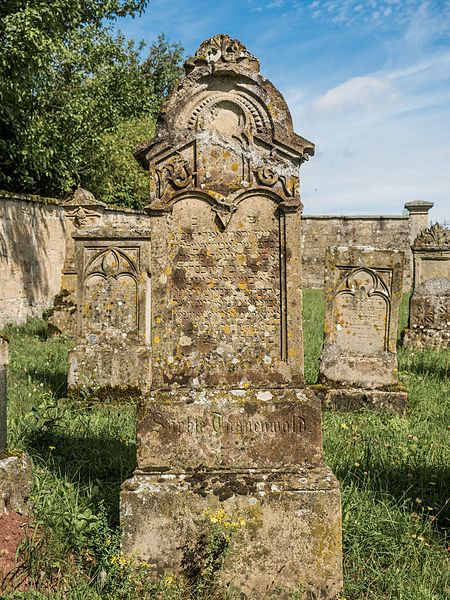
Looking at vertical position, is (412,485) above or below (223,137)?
below

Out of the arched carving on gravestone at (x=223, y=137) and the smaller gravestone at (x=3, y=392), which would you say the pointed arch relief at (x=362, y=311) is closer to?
the arched carving on gravestone at (x=223, y=137)

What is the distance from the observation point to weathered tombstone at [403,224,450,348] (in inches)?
432

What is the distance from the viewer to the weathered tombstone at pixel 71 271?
1086 centimetres

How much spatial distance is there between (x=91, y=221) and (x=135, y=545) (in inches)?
331

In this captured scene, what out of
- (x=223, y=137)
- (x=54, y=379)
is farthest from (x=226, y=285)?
(x=54, y=379)

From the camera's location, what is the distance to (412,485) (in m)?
4.00

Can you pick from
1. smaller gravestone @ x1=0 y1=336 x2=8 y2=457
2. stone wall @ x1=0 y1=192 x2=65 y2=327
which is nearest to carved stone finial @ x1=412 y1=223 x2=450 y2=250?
stone wall @ x1=0 y1=192 x2=65 y2=327

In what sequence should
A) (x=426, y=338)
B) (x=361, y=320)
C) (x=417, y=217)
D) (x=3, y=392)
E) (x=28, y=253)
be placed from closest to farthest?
1. (x=3, y=392)
2. (x=361, y=320)
3. (x=426, y=338)
4. (x=28, y=253)
5. (x=417, y=217)

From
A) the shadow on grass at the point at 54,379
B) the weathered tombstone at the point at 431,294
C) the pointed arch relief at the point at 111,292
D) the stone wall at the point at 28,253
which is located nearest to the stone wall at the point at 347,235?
the stone wall at the point at 28,253

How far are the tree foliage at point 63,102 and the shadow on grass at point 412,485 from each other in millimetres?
8778

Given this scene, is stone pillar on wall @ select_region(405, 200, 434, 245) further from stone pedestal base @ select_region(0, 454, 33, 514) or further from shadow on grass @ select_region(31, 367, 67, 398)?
stone pedestal base @ select_region(0, 454, 33, 514)

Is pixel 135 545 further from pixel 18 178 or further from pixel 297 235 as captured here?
pixel 18 178

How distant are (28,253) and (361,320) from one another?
9048 millimetres

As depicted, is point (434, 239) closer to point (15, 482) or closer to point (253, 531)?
point (253, 531)
